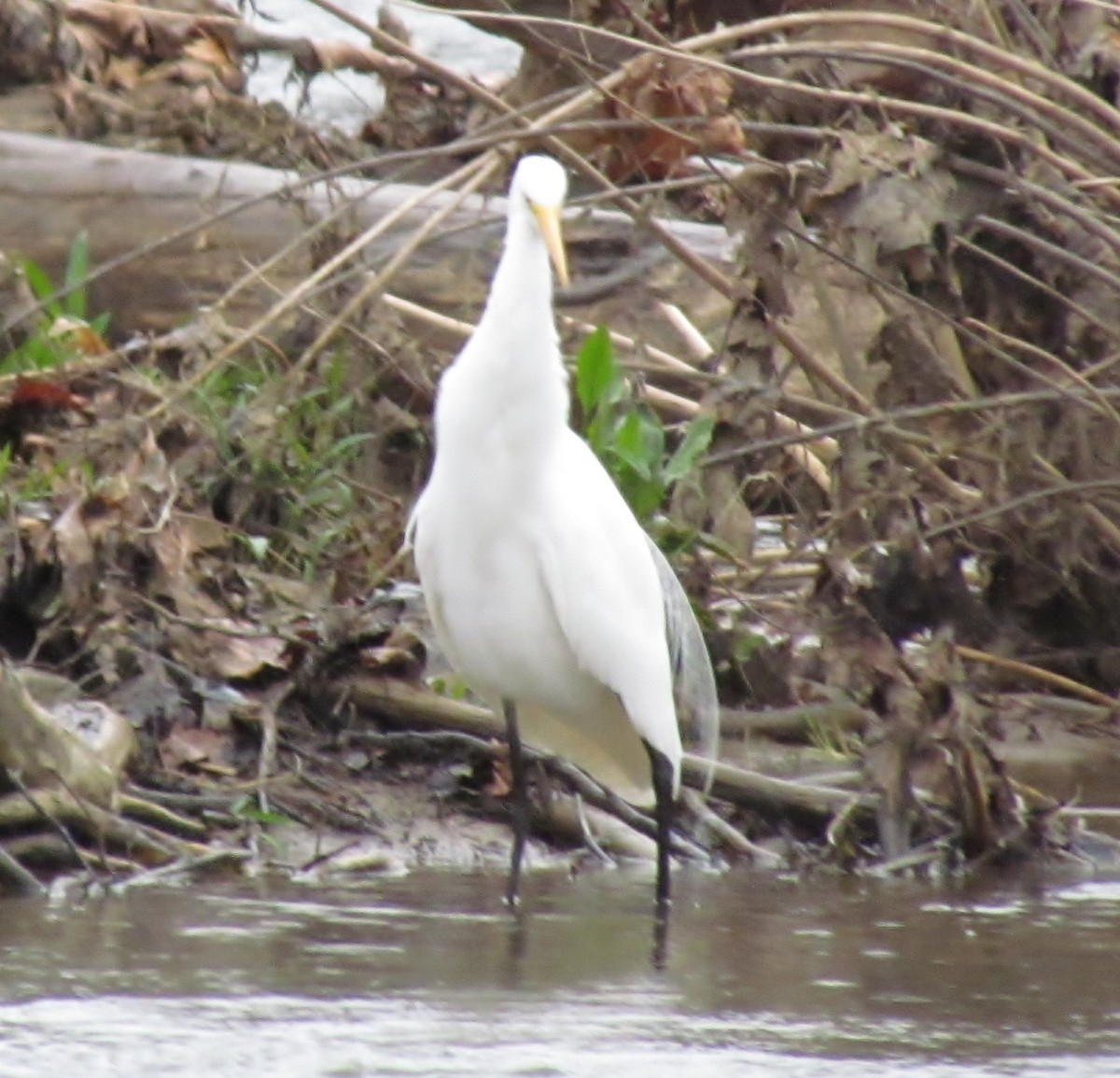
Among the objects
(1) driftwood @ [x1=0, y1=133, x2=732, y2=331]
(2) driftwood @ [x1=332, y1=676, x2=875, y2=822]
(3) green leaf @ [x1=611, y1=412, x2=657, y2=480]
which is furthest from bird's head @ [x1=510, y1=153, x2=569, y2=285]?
(1) driftwood @ [x1=0, y1=133, x2=732, y2=331]

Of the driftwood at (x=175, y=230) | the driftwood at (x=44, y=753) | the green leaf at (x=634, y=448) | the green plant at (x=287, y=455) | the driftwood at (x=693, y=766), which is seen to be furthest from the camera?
the driftwood at (x=175, y=230)

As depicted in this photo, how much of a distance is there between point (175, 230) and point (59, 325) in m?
0.92

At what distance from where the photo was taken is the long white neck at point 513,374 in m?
5.53

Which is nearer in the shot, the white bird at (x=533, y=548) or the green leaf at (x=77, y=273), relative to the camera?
the white bird at (x=533, y=548)

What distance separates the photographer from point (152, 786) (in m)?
5.95

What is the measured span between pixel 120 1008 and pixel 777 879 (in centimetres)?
217

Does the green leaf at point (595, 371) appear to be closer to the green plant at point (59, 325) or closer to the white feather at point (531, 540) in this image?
the white feather at point (531, 540)

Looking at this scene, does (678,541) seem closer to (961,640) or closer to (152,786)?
(961,640)

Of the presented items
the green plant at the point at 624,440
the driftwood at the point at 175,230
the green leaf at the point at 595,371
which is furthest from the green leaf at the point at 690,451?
the driftwood at the point at 175,230

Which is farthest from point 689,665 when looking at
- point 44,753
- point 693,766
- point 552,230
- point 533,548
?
point 44,753

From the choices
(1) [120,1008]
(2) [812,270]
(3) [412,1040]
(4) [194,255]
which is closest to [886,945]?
(3) [412,1040]

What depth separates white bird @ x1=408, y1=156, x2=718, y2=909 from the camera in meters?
5.58

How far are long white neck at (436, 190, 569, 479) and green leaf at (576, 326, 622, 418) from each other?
146cm

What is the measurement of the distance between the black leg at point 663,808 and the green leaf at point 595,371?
1.49m
